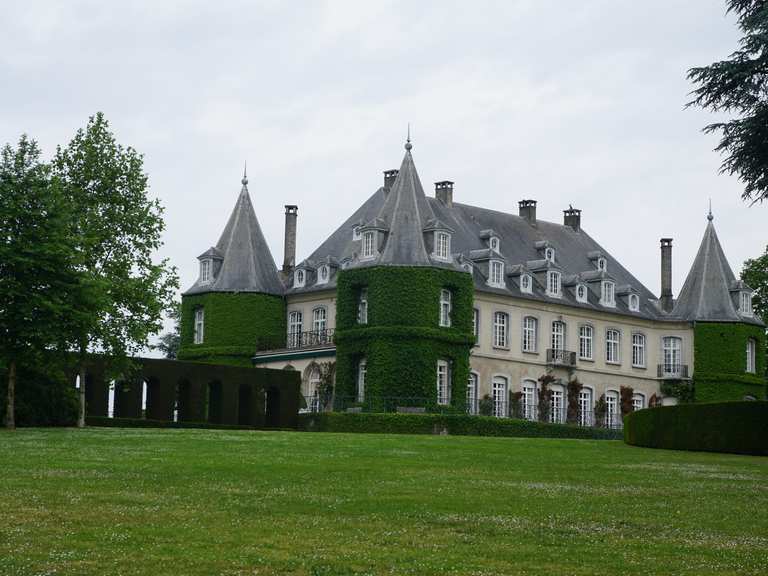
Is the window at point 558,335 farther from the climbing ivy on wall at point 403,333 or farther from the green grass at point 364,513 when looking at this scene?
the green grass at point 364,513

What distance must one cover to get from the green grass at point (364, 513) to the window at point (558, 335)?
36702 mm

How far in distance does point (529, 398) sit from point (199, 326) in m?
15.8

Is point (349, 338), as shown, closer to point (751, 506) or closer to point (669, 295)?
point (669, 295)

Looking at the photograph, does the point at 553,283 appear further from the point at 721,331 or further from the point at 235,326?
the point at 235,326

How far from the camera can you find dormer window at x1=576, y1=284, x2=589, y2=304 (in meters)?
67.2

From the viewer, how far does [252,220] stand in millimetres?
64750

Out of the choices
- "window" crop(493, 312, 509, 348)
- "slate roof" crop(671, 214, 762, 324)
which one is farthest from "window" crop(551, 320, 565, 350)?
"slate roof" crop(671, 214, 762, 324)

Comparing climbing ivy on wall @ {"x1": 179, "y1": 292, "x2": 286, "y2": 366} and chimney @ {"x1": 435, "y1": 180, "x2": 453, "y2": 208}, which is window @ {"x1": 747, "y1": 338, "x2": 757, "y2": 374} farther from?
climbing ivy on wall @ {"x1": 179, "y1": 292, "x2": 286, "y2": 366}

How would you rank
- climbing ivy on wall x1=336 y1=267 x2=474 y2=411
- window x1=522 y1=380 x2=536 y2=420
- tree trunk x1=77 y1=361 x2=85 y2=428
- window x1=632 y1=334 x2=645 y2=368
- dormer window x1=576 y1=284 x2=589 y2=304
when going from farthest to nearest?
window x1=632 y1=334 x2=645 y2=368
dormer window x1=576 y1=284 x2=589 y2=304
window x1=522 y1=380 x2=536 y2=420
climbing ivy on wall x1=336 y1=267 x2=474 y2=411
tree trunk x1=77 y1=361 x2=85 y2=428

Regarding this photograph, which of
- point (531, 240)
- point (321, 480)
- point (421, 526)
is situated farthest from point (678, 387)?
point (421, 526)

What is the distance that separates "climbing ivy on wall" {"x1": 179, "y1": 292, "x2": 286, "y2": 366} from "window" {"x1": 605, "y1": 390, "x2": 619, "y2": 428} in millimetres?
16211

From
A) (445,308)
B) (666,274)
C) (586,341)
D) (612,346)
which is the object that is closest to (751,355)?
(666,274)

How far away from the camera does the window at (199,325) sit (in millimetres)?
63906

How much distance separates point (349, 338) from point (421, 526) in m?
40.3
